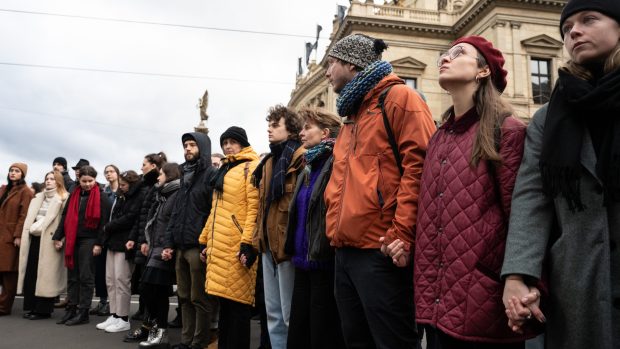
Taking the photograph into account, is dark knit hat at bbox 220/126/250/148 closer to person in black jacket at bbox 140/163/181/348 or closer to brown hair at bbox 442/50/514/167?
person in black jacket at bbox 140/163/181/348

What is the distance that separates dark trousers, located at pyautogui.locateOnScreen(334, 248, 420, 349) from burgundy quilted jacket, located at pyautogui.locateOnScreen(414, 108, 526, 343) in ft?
0.76

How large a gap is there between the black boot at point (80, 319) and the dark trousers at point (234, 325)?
330cm

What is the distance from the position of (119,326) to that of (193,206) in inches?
97.1

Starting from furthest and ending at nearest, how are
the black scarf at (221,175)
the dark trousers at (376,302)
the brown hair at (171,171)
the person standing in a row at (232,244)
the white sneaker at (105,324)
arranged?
the white sneaker at (105,324) → the brown hair at (171,171) → the black scarf at (221,175) → the person standing in a row at (232,244) → the dark trousers at (376,302)

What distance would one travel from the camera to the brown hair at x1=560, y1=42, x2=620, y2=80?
1.70 meters

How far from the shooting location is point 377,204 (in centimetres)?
247

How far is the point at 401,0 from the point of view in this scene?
138 feet

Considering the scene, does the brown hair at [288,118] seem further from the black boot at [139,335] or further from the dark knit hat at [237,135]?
the black boot at [139,335]

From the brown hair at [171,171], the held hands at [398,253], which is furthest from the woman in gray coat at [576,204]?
the brown hair at [171,171]

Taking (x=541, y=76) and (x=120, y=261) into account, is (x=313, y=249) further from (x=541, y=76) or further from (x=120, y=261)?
(x=541, y=76)

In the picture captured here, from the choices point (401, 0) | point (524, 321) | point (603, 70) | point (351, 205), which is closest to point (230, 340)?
point (351, 205)

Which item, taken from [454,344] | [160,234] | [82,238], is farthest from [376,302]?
[82,238]

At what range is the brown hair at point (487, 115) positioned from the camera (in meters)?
2.03

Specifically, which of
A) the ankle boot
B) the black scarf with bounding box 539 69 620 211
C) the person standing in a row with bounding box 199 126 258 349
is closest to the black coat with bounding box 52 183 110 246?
the ankle boot
